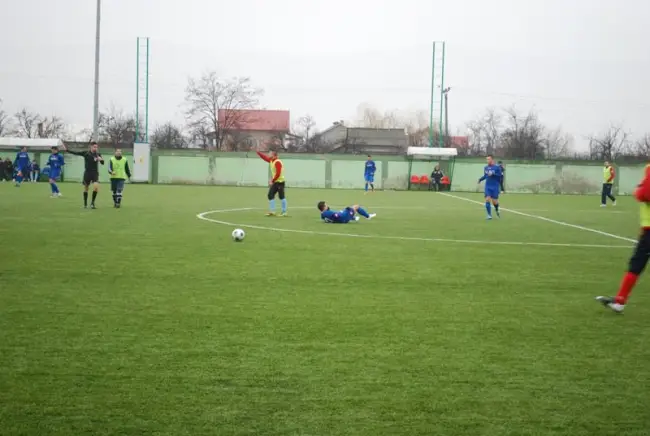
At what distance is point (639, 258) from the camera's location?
7.87m

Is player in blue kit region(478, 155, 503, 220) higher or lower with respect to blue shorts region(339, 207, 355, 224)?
higher

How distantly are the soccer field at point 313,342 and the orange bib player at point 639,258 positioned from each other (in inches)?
7.1

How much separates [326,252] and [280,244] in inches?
55.4

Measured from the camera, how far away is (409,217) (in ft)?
72.9

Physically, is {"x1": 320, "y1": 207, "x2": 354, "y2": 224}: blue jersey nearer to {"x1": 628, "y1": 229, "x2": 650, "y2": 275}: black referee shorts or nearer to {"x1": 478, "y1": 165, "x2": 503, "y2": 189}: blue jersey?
{"x1": 478, "y1": 165, "x2": 503, "y2": 189}: blue jersey

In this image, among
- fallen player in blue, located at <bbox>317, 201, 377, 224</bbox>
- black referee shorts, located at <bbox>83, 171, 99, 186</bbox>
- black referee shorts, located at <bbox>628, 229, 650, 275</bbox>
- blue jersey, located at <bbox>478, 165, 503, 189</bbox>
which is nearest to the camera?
black referee shorts, located at <bbox>628, 229, 650, 275</bbox>

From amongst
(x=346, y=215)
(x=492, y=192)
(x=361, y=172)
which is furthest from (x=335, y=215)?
(x=361, y=172)

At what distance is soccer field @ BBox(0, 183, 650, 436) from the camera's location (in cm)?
430

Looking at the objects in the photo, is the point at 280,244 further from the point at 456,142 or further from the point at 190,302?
the point at 456,142

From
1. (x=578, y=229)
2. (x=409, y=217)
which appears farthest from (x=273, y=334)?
(x=409, y=217)

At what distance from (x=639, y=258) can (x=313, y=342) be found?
4.20 meters

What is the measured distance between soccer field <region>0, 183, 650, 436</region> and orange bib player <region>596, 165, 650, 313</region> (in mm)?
181

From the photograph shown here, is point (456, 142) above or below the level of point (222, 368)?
above

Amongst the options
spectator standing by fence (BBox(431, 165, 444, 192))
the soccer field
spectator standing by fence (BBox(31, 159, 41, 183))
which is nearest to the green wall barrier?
spectator standing by fence (BBox(31, 159, 41, 183))
